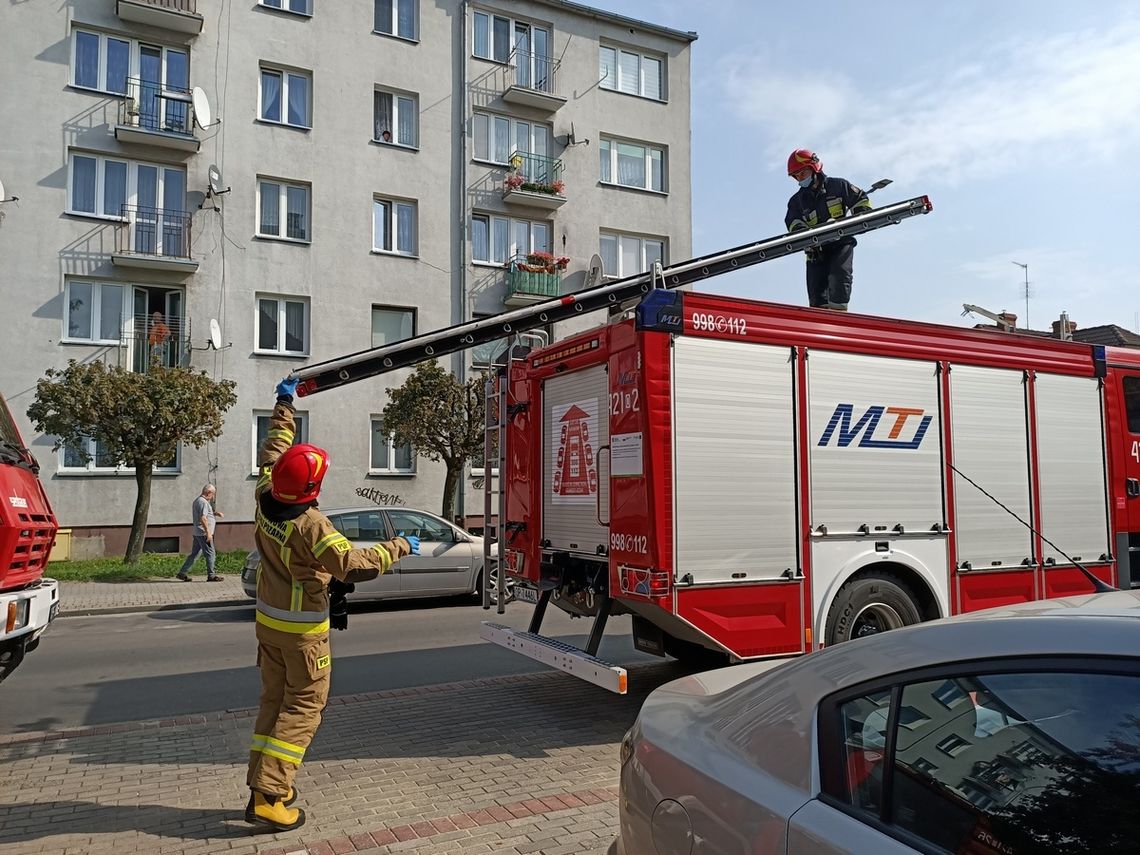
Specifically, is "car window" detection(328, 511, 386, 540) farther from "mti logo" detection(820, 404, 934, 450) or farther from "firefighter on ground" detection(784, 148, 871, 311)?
"mti logo" detection(820, 404, 934, 450)

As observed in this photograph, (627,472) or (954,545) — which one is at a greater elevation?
(627,472)

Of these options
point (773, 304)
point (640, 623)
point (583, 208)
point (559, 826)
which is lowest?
point (559, 826)

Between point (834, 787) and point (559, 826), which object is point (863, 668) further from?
point (559, 826)

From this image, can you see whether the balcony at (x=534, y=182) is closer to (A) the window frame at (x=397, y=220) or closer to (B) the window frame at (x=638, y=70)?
(A) the window frame at (x=397, y=220)

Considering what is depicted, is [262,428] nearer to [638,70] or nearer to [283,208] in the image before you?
[283,208]

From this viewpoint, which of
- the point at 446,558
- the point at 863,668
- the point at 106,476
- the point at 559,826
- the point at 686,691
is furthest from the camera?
the point at 106,476

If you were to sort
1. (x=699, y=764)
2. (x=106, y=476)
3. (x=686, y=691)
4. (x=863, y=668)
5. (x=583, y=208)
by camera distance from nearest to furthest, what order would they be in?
(x=863, y=668)
(x=699, y=764)
(x=686, y=691)
(x=106, y=476)
(x=583, y=208)

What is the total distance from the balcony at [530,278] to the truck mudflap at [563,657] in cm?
1901

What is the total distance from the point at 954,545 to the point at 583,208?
21.5 metres

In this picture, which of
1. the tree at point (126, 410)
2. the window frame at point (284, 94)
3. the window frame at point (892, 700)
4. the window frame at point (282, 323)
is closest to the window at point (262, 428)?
the window frame at point (282, 323)

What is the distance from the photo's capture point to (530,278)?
2536 cm

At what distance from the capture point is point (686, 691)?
9.90 ft

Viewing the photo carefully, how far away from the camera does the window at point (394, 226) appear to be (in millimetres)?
24203

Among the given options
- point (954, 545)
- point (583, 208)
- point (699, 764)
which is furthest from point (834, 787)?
point (583, 208)
